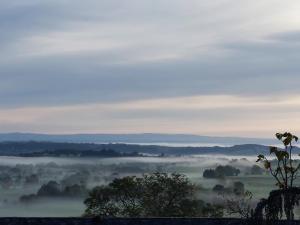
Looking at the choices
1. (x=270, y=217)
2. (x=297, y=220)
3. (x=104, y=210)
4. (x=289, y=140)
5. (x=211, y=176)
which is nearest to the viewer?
(x=270, y=217)

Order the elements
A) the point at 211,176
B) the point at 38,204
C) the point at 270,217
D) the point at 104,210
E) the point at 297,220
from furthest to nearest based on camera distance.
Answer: the point at 211,176 → the point at 38,204 → the point at 104,210 → the point at 297,220 → the point at 270,217

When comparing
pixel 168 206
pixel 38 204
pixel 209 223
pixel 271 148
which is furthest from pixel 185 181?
pixel 38 204

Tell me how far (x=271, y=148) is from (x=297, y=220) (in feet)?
39.4

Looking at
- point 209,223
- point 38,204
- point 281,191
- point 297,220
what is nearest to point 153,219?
point 209,223

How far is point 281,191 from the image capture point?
74.3 ft

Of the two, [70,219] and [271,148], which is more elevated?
[271,148]

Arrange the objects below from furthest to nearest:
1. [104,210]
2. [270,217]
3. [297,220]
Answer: [104,210] → [297,220] → [270,217]

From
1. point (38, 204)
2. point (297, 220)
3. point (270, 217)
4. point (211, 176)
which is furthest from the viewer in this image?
point (211, 176)

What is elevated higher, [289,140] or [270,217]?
[289,140]

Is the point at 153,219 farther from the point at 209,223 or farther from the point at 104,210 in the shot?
the point at 104,210

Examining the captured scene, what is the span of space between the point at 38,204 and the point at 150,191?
319ft

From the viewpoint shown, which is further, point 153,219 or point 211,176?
point 211,176

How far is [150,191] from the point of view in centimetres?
6950

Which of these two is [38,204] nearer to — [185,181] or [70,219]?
[185,181]
